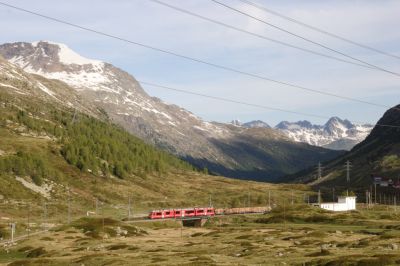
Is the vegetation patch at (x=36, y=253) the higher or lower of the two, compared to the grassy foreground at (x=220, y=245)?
lower

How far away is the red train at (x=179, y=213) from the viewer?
180m

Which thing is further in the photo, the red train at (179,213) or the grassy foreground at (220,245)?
the red train at (179,213)

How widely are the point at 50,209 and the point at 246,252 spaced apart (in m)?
133

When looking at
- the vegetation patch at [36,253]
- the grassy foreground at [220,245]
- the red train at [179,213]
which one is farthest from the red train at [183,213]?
the vegetation patch at [36,253]

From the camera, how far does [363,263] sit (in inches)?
2143

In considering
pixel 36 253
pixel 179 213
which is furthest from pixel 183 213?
pixel 36 253

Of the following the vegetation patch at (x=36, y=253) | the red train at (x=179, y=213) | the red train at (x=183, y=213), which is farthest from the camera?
the red train at (x=183, y=213)

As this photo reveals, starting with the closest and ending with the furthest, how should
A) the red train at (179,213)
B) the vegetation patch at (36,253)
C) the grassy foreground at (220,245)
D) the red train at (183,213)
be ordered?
the grassy foreground at (220,245) < the vegetation patch at (36,253) < the red train at (179,213) < the red train at (183,213)

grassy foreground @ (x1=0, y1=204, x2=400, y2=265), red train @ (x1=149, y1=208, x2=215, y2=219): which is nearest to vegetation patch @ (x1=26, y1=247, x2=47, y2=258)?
grassy foreground @ (x1=0, y1=204, x2=400, y2=265)

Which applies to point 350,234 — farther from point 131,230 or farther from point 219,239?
point 131,230

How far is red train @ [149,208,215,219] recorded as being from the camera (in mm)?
180062

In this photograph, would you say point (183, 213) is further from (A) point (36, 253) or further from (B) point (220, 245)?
(B) point (220, 245)

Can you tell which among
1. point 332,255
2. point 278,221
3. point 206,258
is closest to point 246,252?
point 206,258

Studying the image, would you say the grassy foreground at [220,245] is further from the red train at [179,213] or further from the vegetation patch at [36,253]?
the red train at [179,213]
